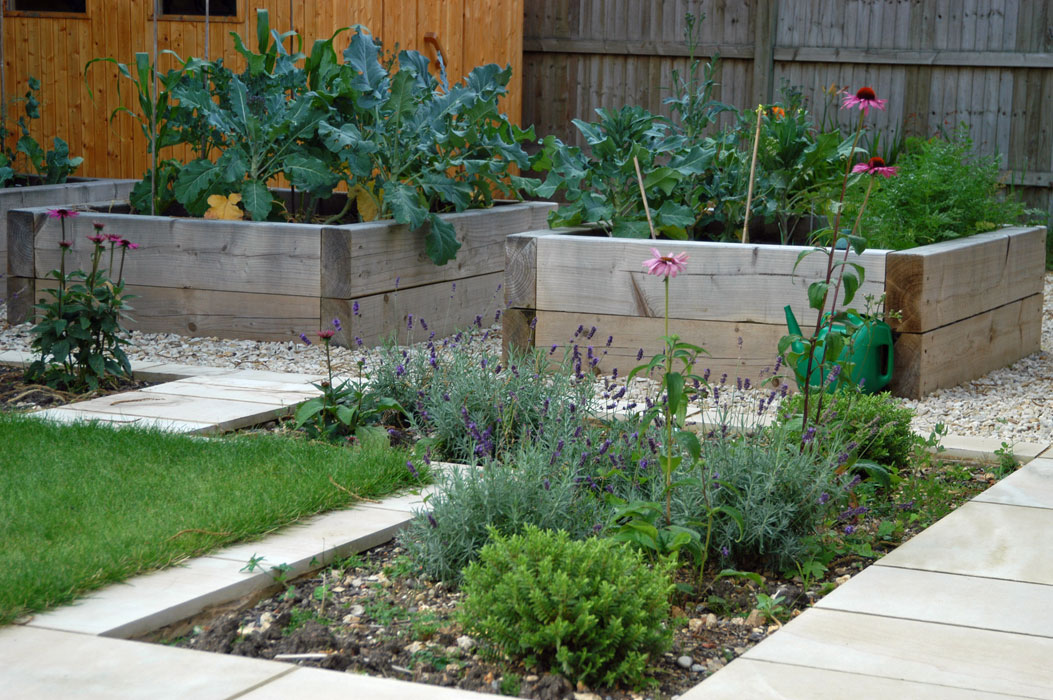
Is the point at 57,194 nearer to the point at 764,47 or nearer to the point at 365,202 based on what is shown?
the point at 365,202

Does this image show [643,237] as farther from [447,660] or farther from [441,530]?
[447,660]

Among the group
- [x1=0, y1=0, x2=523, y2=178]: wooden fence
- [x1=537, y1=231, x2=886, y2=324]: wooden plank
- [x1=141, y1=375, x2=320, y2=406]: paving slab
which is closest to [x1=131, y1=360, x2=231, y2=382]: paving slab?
[x1=141, y1=375, x2=320, y2=406]: paving slab

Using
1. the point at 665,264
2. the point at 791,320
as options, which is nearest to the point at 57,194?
the point at 791,320

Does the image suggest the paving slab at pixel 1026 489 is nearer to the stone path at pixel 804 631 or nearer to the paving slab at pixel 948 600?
the stone path at pixel 804 631

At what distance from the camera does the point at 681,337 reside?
5.04 m

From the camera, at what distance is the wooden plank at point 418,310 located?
5.58 metres

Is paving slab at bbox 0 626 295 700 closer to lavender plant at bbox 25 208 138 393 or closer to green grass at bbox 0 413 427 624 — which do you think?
green grass at bbox 0 413 427 624

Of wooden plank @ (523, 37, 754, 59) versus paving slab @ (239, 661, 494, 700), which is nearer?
paving slab @ (239, 661, 494, 700)

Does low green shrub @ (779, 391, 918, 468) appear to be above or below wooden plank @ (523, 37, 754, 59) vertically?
below

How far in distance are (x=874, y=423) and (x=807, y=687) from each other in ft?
5.54

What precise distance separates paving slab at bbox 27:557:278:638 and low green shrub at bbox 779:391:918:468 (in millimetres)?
1682

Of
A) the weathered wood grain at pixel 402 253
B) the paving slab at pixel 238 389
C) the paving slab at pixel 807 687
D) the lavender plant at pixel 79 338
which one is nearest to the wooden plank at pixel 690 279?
the weathered wood grain at pixel 402 253

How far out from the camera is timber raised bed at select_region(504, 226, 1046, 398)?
4719 millimetres

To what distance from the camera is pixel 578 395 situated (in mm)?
3732
